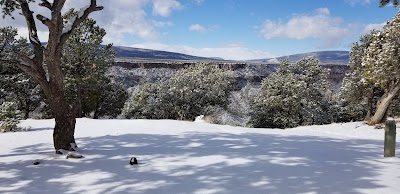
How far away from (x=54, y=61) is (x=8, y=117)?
7.52 meters

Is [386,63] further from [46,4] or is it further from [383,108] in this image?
[46,4]

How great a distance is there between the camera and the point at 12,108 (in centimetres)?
1574

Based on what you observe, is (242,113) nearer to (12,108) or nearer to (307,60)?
(307,60)

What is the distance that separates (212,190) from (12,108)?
12925 millimetres

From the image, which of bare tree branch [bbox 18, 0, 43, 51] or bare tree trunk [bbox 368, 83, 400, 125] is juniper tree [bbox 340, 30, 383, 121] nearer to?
bare tree trunk [bbox 368, 83, 400, 125]

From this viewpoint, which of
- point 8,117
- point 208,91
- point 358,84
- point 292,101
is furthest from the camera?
point 208,91

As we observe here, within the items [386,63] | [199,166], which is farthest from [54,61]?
[386,63]

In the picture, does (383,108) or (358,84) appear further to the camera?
(358,84)

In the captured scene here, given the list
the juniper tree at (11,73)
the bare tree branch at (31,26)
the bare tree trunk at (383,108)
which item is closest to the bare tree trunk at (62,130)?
the bare tree branch at (31,26)

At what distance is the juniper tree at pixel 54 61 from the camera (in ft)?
29.0

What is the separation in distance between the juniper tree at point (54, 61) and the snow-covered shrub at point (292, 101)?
23960 millimetres

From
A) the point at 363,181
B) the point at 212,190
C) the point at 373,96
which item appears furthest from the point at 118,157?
the point at 373,96

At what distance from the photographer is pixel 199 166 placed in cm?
760

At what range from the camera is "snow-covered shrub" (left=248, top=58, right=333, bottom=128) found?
103ft
